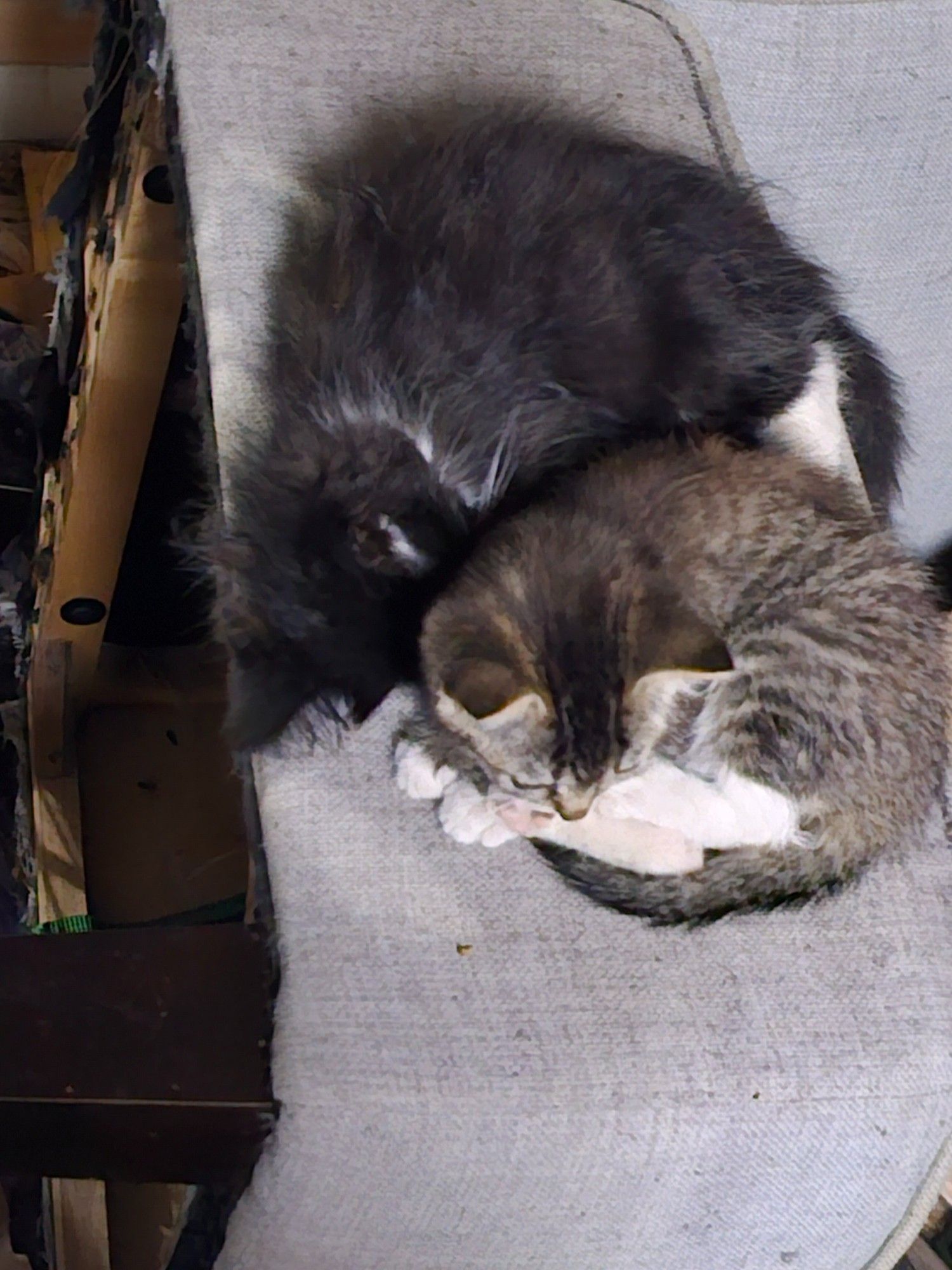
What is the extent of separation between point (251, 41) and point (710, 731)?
72 cm

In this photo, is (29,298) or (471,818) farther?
(29,298)

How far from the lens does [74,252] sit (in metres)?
1.21

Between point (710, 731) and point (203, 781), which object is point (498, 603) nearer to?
point (710, 731)

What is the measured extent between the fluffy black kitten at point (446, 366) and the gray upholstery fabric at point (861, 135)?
0.89 feet

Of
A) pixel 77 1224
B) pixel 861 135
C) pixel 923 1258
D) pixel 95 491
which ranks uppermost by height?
pixel 861 135

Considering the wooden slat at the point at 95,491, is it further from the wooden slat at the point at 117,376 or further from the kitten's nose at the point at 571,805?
the kitten's nose at the point at 571,805

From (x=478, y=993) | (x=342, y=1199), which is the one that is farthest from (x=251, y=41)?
(x=342, y=1199)

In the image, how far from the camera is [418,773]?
0.88m

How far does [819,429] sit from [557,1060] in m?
0.64

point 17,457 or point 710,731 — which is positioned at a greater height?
point 710,731

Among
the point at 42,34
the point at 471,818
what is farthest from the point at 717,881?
the point at 42,34

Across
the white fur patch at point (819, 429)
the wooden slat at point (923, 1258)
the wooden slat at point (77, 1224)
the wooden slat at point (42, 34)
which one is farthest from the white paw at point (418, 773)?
the wooden slat at point (42, 34)

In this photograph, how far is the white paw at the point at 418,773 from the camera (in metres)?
0.87

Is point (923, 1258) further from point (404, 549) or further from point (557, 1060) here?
point (404, 549)
